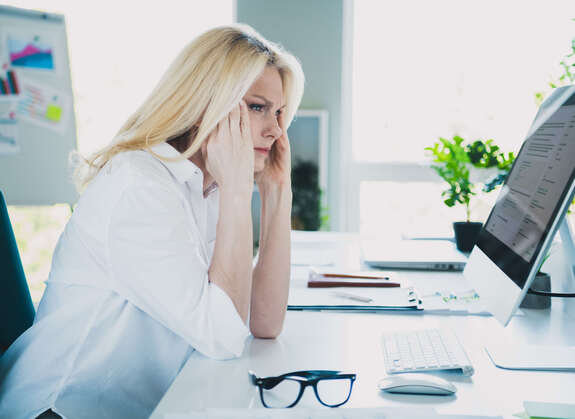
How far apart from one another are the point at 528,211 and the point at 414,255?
2.36 ft

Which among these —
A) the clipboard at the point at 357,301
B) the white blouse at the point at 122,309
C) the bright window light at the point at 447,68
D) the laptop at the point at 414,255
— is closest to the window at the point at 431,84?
the bright window light at the point at 447,68

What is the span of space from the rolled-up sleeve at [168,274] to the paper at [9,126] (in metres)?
2.15

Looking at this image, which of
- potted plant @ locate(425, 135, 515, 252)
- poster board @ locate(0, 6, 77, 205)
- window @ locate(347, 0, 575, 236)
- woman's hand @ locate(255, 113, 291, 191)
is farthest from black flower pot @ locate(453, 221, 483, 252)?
poster board @ locate(0, 6, 77, 205)

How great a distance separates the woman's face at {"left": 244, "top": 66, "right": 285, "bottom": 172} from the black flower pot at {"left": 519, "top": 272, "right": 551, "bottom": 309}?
67cm

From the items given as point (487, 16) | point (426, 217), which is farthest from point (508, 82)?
point (426, 217)

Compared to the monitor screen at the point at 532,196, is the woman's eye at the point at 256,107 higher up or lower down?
higher up

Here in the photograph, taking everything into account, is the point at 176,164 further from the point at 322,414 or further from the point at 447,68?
the point at 447,68

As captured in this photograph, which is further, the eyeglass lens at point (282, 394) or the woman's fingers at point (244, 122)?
the woman's fingers at point (244, 122)

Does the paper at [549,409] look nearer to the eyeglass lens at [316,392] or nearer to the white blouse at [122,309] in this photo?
the eyeglass lens at [316,392]

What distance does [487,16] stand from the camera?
304 cm

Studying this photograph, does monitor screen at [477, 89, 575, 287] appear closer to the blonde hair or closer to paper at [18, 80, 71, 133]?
the blonde hair

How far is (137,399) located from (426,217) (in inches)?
98.2

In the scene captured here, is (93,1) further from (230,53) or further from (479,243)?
(479,243)

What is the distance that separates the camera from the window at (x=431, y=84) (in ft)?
9.89
